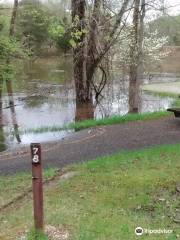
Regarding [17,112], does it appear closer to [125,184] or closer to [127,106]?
[127,106]

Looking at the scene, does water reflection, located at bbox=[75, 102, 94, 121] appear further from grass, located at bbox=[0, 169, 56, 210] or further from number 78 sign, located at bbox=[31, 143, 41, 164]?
number 78 sign, located at bbox=[31, 143, 41, 164]

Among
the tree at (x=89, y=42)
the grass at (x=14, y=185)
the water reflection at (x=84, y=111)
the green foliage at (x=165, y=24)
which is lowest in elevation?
the water reflection at (x=84, y=111)

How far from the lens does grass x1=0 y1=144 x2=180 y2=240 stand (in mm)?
5434

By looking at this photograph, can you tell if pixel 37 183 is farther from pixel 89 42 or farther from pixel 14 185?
pixel 89 42

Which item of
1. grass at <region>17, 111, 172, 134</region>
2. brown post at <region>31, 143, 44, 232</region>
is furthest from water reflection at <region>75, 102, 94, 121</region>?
brown post at <region>31, 143, 44, 232</region>

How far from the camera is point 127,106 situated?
21312mm

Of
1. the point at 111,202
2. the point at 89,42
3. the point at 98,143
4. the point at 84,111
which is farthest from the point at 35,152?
the point at 84,111

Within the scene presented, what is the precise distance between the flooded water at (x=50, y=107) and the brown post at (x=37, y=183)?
7595 millimetres

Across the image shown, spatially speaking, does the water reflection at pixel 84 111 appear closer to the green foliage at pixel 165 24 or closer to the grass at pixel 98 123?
the grass at pixel 98 123

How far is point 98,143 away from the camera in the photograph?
425 inches

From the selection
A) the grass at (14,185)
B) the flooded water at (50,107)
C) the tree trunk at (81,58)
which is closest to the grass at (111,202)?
the grass at (14,185)

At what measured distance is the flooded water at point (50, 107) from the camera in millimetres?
14498

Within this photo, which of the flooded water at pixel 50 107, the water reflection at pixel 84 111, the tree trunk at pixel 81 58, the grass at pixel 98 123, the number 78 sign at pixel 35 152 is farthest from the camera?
the water reflection at pixel 84 111

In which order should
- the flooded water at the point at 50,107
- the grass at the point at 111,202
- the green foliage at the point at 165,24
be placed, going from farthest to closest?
the green foliage at the point at 165,24
the flooded water at the point at 50,107
the grass at the point at 111,202
